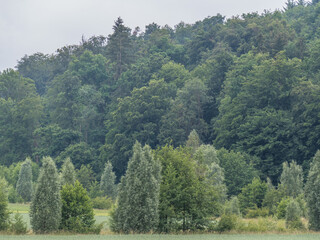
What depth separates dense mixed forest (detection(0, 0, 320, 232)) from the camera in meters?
91.1

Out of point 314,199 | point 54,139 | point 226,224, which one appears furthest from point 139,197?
point 54,139

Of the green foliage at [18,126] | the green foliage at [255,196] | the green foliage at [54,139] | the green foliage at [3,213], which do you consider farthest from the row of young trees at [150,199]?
the green foliage at [18,126]

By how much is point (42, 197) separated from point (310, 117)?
60.7 m

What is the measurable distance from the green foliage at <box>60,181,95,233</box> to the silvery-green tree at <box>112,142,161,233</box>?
1.88 metres

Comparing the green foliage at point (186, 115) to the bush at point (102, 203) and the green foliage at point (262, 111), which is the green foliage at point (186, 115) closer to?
the green foliage at point (262, 111)

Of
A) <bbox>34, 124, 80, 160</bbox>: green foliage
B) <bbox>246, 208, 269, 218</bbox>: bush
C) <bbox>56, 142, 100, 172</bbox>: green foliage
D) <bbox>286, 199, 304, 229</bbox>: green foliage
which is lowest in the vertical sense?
<bbox>246, 208, 269, 218</bbox>: bush

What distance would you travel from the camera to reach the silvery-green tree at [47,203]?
123 ft

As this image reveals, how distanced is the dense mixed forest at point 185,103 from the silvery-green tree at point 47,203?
3800 centimetres

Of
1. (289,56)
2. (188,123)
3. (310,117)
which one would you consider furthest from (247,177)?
(289,56)

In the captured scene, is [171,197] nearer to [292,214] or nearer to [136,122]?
[292,214]

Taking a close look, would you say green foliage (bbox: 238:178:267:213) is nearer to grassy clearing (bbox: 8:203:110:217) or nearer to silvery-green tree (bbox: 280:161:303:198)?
silvery-green tree (bbox: 280:161:303:198)

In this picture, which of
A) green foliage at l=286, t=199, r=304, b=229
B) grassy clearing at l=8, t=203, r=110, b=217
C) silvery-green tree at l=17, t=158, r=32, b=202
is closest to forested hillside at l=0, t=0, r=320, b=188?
silvery-green tree at l=17, t=158, r=32, b=202

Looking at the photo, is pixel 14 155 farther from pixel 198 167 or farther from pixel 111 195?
pixel 198 167

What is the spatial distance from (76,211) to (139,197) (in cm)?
424
